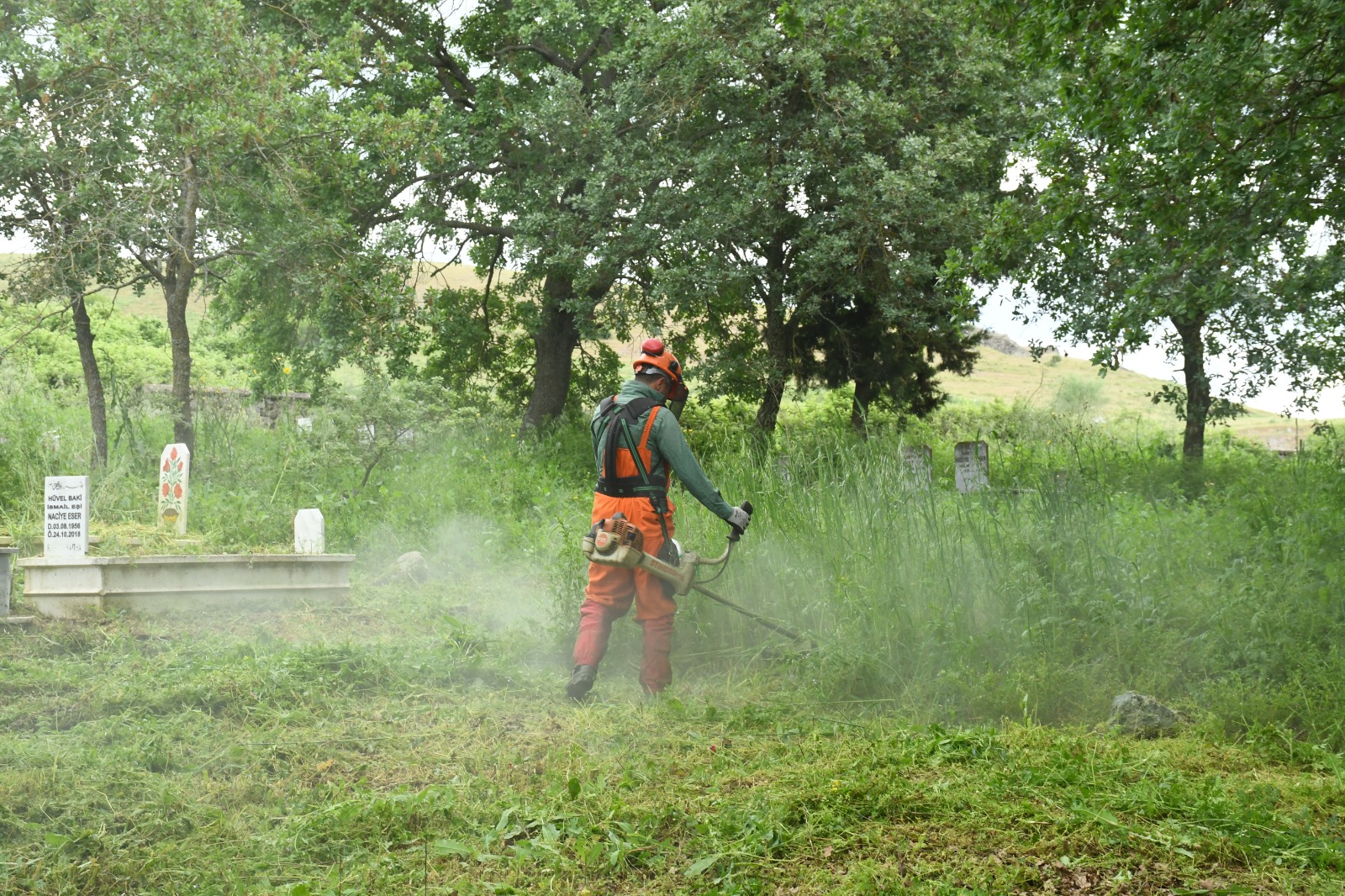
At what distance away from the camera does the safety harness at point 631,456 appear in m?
6.28

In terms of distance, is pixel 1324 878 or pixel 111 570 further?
pixel 111 570

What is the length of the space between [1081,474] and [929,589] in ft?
5.95

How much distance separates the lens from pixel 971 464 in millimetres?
10234

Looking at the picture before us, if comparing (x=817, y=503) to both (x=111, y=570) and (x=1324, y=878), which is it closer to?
(x=1324, y=878)

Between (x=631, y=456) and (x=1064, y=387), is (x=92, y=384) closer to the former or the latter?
(x=631, y=456)

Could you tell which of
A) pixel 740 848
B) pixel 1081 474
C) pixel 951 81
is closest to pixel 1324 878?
pixel 740 848

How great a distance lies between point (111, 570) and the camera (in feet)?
26.2

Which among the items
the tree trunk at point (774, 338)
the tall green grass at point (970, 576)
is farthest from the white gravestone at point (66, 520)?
the tree trunk at point (774, 338)

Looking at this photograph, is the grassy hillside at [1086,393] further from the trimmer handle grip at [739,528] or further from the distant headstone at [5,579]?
the distant headstone at [5,579]

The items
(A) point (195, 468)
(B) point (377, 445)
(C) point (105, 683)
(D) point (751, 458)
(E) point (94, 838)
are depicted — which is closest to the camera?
(E) point (94, 838)

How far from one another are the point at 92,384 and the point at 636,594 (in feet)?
28.1

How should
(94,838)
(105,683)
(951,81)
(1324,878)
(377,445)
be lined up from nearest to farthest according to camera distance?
(1324,878) → (94,838) → (105,683) → (377,445) → (951,81)

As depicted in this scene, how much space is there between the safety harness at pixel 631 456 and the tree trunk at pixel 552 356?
1090 cm

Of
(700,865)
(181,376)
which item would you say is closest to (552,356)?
(181,376)
